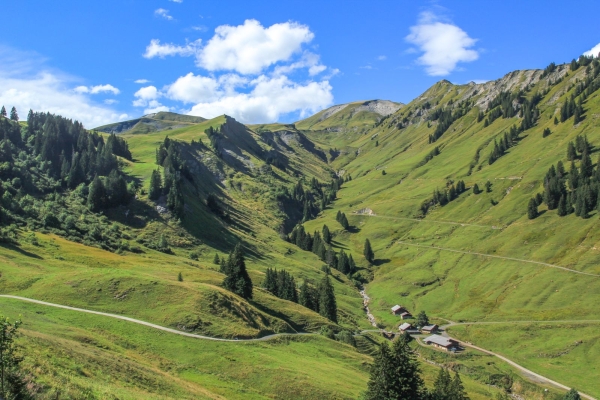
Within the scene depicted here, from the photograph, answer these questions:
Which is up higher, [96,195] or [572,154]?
[572,154]

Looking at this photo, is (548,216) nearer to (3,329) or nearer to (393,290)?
(393,290)

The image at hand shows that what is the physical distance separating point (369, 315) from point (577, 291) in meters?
67.0

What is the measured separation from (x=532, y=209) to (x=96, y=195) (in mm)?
176933

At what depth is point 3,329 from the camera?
19547 mm

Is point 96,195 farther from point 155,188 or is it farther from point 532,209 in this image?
Result: point 532,209

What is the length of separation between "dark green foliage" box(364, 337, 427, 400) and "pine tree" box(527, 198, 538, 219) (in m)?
148

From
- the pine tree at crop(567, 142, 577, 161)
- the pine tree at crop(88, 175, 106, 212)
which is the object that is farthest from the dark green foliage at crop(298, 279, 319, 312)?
the pine tree at crop(567, 142, 577, 161)

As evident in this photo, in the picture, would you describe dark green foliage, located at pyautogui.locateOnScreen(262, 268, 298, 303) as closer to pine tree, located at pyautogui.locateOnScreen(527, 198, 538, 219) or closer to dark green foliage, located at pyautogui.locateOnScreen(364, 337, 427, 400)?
dark green foliage, located at pyautogui.locateOnScreen(364, 337, 427, 400)

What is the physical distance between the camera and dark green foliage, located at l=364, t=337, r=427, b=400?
164 ft

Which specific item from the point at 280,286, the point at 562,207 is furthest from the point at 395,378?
the point at 562,207

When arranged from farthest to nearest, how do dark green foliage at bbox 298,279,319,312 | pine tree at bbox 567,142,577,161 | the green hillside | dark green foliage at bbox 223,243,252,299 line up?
1. pine tree at bbox 567,142,577,161
2. dark green foliage at bbox 298,279,319,312
3. dark green foliage at bbox 223,243,252,299
4. the green hillside

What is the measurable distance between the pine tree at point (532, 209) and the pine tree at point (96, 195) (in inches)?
6891

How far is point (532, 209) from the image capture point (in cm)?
17175

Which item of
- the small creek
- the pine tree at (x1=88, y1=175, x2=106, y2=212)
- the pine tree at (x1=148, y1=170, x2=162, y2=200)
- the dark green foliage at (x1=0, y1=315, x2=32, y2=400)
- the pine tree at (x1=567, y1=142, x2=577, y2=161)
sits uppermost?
the pine tree at (x1=567, y1=142, x2=577, y2=161)
